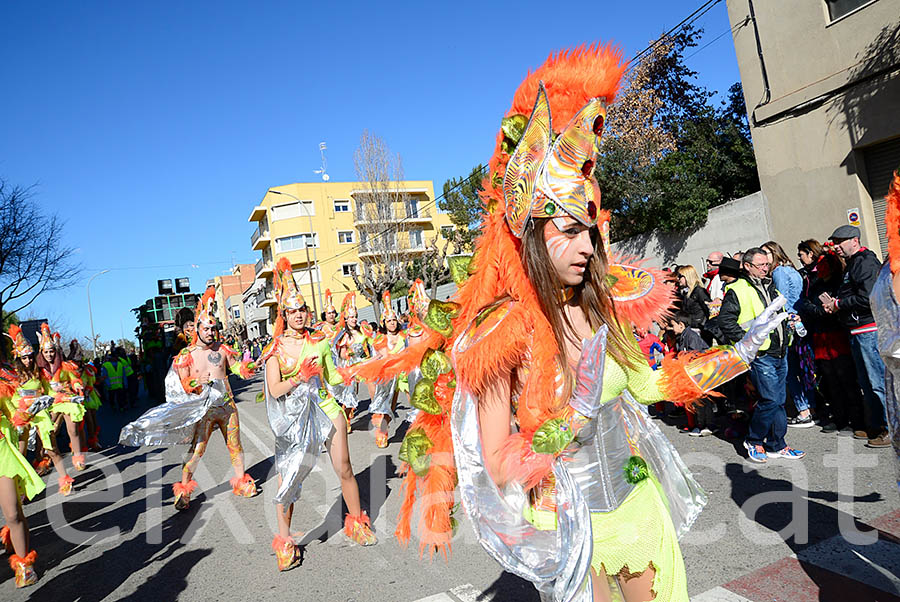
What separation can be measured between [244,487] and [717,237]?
11.6 meters

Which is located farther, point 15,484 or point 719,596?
point 15,484

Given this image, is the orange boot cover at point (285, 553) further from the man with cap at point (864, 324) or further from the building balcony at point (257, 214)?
the building balcony at point (257, 214)

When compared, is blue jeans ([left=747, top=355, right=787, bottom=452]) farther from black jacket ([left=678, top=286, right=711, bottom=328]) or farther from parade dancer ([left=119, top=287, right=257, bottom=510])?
parade dancer ([left=119, top=287, right=257, bottom=510])

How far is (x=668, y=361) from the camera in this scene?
2.30m

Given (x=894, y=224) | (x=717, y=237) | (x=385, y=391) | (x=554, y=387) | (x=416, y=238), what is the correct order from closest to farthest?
(x=554, y=387) → (x=894, y=224) → (x=385, y=391) → (x=717, y=237) → (x=416, y=238)

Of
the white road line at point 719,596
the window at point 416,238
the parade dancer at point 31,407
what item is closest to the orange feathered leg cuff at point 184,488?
the parade dancer at point 31,407

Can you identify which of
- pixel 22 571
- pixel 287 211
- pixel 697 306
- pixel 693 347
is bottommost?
pixel 22 571

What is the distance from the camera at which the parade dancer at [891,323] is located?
2607mm

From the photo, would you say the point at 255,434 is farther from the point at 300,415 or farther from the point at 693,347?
the point at 693,347

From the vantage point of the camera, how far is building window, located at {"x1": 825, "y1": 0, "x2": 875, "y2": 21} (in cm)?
1055

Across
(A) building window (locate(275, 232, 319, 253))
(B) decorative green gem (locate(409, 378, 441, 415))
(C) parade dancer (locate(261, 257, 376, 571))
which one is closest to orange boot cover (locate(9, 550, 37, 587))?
(C) parade dancer (locate(261, 257, 376, 571))

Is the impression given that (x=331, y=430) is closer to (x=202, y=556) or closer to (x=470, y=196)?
(x=202, y=556)

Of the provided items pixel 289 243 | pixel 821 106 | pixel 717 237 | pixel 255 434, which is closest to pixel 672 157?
pixel 717 237

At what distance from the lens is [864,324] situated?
18.8 feet
